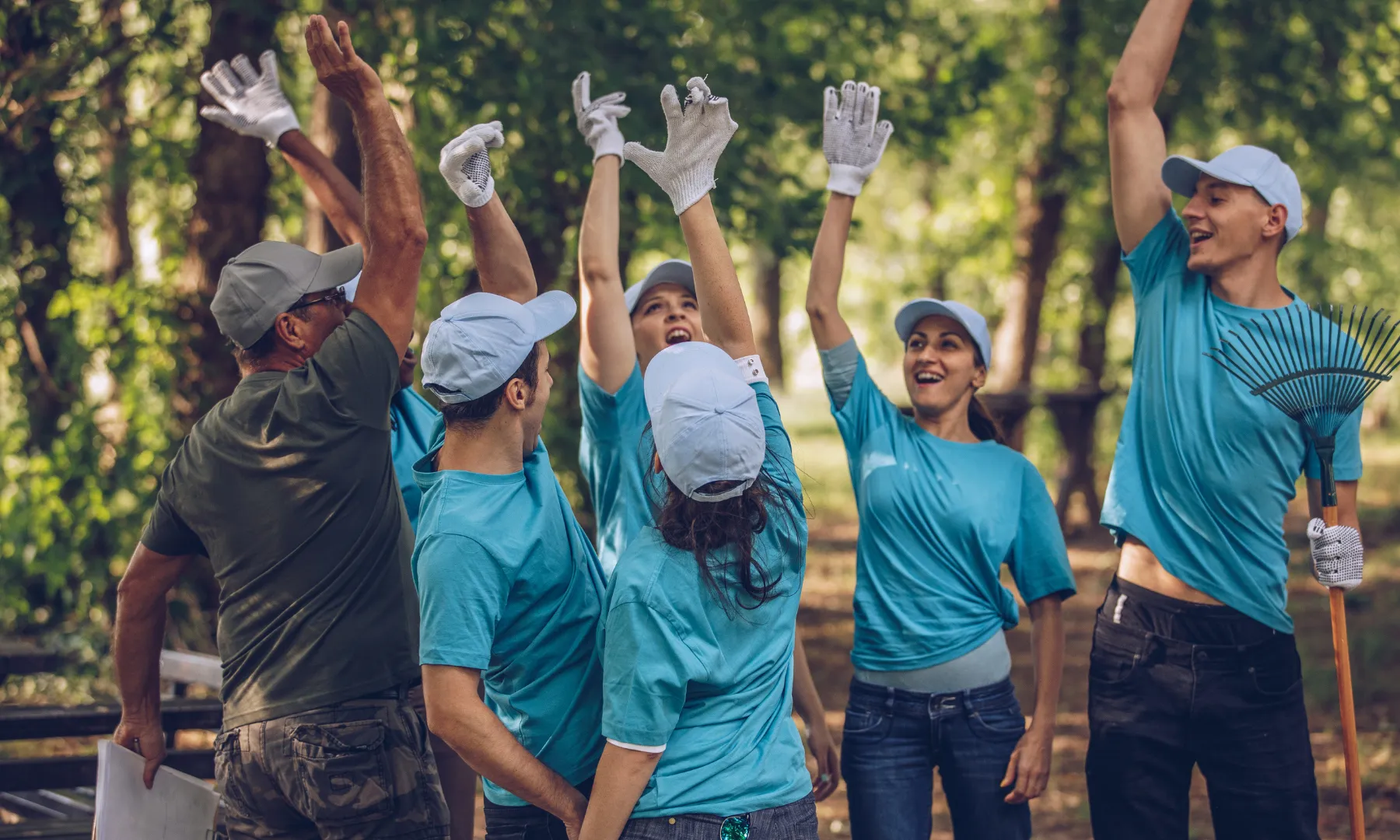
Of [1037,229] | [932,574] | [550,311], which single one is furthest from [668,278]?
[1037,229]

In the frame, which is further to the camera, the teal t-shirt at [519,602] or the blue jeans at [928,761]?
the blue jeans at [928,761]

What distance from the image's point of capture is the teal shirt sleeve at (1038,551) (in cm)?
332

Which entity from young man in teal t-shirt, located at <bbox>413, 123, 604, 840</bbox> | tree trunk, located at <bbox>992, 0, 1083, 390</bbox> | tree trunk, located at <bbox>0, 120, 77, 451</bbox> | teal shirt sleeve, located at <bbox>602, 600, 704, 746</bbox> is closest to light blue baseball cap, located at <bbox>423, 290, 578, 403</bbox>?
young man in teal t-shirt, located at <bbox>413, 123, 604, 840</bbox>

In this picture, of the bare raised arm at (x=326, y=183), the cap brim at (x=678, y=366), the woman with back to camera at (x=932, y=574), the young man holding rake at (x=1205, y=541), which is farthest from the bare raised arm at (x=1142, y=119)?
the bare raised arm at (x=326, y=183)

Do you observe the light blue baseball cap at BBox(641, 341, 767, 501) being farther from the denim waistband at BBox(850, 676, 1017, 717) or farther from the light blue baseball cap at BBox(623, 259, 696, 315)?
the light blue baseball cap at BBox(623, 259, 696, 315)

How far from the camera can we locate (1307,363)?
3285mm

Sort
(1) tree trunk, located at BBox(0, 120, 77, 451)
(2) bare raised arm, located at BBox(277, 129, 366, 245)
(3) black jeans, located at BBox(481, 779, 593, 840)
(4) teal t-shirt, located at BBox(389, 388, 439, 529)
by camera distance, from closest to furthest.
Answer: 1. (3) black jeans, located at BBox(481, 779, 593, 840)
2. (4) teal t-shirt, located at BBox(389, 388, 439, 529)
3. (2) bare raised arm, located at BBox(277, 129, 366, 245)
4. (1) tree trunk, located at BBox(0, 120, 77, 451)

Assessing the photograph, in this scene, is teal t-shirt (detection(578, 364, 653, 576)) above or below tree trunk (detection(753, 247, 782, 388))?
below

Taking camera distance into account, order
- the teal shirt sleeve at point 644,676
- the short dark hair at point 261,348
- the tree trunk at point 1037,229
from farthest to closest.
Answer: the tree trunk at point 1037,229
the short dark hair at point 261,348
the teal shirt sleeve at point 644,676

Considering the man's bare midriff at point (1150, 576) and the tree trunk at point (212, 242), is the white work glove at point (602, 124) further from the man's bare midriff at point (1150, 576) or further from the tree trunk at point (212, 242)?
the tree trunk at point (212, 242)

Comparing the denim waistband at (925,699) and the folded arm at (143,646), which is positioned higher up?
the folded arm at (143,646)

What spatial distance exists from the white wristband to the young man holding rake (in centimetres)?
130

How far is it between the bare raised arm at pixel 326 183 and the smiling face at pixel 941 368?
6.01ft

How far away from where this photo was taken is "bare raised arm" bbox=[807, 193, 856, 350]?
11.1 feet
